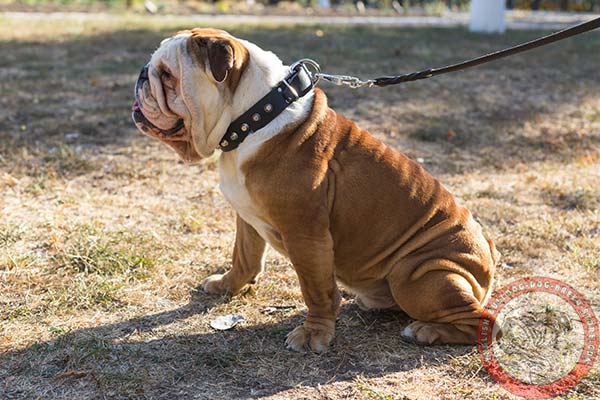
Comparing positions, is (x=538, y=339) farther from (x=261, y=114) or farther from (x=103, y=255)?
Result: (x=103, y=255)

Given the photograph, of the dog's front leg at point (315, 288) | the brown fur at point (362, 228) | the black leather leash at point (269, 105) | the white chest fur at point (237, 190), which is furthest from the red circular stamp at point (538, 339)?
the black leather leash at point (269, 105)

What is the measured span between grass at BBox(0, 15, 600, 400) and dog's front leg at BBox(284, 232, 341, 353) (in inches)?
4.7

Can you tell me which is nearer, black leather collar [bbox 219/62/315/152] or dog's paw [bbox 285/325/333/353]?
black leather collar [bbox 219/62/315/152]

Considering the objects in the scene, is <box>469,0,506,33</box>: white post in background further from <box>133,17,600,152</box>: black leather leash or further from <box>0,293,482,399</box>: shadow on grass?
<box>0,293,482,399</box>: shadow on grass

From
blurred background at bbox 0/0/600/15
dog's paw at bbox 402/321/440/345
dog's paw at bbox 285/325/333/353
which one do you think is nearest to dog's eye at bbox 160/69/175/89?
dog's paw at bbox 285/325/333/353

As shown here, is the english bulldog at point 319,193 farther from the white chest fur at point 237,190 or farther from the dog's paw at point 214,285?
the dog's paw at point 214,285

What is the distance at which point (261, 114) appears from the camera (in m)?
3.61

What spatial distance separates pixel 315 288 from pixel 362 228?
1.32 ft

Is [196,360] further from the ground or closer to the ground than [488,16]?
further from the ground

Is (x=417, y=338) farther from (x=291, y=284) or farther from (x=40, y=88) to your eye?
(x=40, y=88)

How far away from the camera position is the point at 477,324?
3.70m

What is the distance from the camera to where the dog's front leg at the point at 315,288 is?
3.62 meters

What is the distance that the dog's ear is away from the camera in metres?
3.44

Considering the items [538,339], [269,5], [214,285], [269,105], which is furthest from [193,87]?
[269,5]
